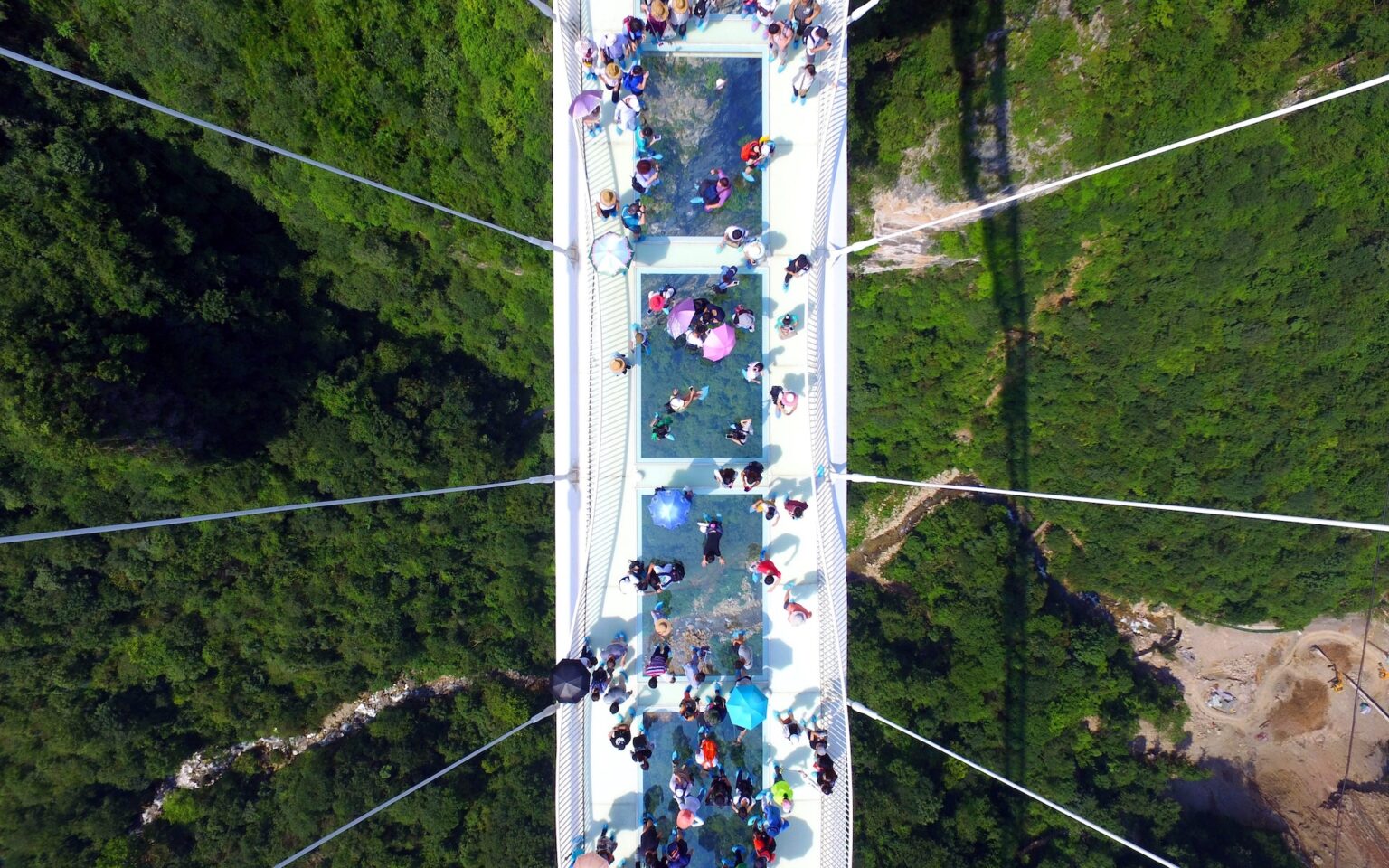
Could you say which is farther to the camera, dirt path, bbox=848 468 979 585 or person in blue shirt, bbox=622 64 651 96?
dirt path, bbox=848 468 979 585

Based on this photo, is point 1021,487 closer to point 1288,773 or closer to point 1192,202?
point 1192,202

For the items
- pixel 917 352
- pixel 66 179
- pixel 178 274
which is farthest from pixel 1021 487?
pixel 66 179

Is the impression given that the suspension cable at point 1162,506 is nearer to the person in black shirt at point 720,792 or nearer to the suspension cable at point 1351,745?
the suspension cable at point 1351,745

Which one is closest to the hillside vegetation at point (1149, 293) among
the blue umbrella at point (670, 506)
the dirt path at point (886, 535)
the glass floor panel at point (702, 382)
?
the dirt path at point (886, 535)

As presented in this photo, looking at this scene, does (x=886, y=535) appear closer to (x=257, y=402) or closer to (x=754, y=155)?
(x=754, y=155)

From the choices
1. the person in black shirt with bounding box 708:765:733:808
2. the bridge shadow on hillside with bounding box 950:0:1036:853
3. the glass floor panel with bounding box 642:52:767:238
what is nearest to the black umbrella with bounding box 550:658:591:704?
the person in black shirt with bounding box 708:765:733:808

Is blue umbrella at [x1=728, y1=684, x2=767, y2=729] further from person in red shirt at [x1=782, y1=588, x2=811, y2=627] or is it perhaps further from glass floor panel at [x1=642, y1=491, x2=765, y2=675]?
person in red shirt at [x1=782, y1=588, x2=811, y2=627]
